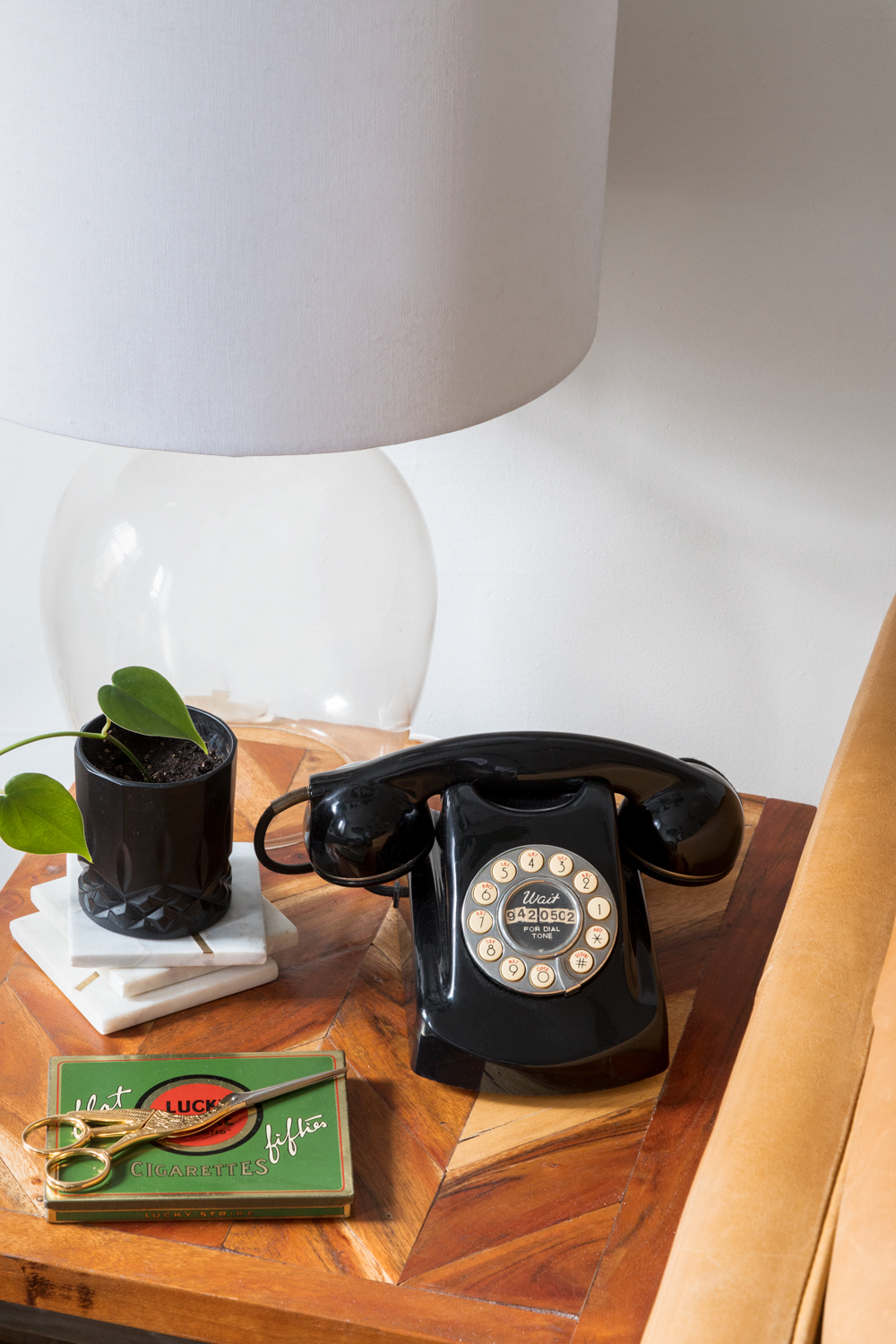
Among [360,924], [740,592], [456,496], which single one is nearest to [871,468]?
[740,592]

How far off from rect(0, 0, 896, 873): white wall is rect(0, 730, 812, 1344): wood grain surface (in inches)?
13.5

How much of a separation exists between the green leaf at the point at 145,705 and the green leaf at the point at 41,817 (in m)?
0.05

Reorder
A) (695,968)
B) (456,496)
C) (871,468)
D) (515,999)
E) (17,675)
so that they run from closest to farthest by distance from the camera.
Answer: (515,999), (695,968), (871,468), (456,496), (17,675)

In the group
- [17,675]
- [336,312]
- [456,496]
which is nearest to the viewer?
[336,312]

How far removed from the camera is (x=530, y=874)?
0.70 metres

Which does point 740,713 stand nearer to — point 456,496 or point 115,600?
point 456,496

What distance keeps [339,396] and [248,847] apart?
1.24ft

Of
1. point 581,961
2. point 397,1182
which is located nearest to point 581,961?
point 581,961

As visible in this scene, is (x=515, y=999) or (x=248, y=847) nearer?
(x=515, y=999)

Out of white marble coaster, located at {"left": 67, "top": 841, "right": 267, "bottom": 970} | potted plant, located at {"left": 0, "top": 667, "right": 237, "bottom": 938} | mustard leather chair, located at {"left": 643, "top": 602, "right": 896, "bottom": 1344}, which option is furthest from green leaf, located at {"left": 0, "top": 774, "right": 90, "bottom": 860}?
mustard leather chair, located at {"left": 643, "top": 602, "right": 896, "bottom": 1344}

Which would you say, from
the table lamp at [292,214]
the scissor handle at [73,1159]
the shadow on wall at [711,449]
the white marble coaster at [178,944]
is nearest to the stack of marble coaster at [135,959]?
the white marble coaster at [178,944]

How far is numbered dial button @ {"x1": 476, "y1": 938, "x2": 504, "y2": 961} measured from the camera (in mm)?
676

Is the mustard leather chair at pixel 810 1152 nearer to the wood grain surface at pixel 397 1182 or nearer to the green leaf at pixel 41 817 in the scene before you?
the wood grain surface at pixel 397 1182

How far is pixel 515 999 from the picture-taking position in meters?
0.67
